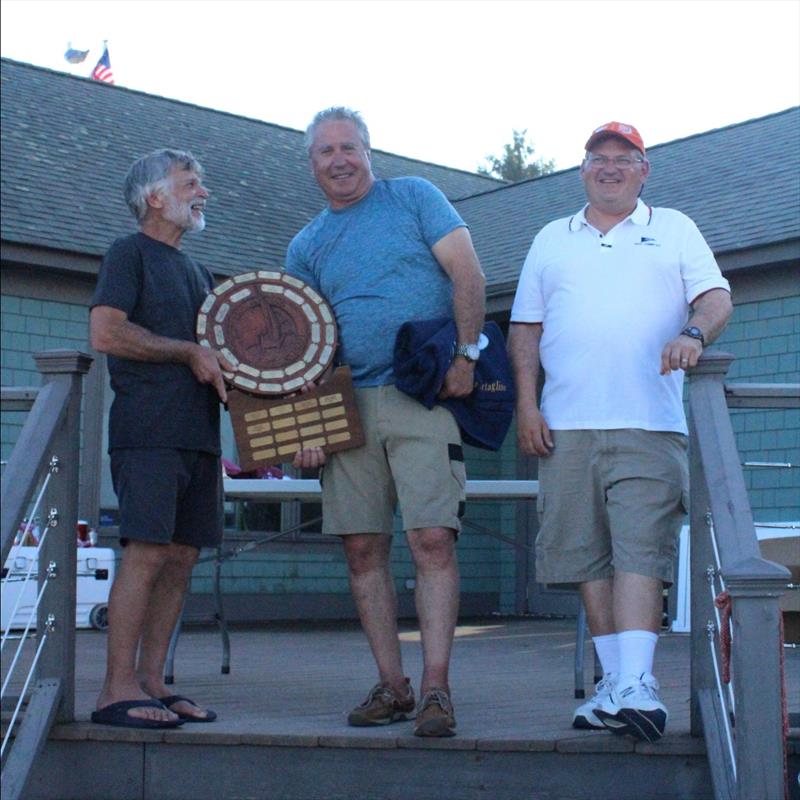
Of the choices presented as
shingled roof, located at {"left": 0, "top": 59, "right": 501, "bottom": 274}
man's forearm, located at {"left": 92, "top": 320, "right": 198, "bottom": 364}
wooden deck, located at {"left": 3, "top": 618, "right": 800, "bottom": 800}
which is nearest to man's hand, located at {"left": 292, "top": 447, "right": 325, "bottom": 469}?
man's forearm, located at {"left": 92, "top": 320, "right": 198, "bottom": 364}

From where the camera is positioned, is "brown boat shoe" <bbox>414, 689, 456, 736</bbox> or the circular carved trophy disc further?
the circular carved trophy disc

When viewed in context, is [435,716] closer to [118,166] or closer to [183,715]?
[183,715]

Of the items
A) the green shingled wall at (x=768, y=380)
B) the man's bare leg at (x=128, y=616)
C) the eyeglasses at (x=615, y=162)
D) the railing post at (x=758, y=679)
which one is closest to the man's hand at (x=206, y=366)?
the man's bare leg at (x=128, y=616)

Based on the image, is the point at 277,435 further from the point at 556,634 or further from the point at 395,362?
the point at 556,634

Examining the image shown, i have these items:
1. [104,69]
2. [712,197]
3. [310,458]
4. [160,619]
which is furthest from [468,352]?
[104,69]

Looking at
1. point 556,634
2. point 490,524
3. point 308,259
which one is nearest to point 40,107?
point 490,524

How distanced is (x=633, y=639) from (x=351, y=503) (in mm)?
924

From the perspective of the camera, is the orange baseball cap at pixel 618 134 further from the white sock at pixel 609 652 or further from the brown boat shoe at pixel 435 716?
the brown boat shoe at pixel 435 716

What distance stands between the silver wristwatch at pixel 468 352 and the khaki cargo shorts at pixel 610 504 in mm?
329

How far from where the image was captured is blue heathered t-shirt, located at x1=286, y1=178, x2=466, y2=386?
4.12 metres

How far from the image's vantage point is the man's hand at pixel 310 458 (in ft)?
13.4

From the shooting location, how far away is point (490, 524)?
1177cm

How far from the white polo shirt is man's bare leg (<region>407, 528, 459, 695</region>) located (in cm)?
46

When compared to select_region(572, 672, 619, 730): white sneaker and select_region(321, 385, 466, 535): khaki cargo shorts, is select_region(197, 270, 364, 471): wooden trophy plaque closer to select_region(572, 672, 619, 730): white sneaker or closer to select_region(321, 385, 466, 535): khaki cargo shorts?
select_region(321, 385, 466, 535): khaki cargo shorts
